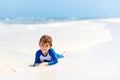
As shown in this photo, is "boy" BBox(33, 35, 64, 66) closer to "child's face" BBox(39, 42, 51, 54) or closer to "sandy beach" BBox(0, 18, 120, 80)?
"child's face" BBox(39, 42, 51, 54)

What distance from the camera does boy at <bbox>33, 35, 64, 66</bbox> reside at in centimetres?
585

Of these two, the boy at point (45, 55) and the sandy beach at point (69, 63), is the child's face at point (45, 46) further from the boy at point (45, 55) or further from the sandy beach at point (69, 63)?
the sandy beach at point (69, 63)

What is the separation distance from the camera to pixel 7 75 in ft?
16.6

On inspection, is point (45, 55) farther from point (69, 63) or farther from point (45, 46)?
point (69, 63)

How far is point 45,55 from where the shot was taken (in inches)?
238

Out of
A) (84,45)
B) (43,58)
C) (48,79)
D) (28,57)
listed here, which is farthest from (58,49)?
(48,79)

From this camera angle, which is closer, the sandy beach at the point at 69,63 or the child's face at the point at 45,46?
the sandy beach at the point at 69,63

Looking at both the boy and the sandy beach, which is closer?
the sandy beach

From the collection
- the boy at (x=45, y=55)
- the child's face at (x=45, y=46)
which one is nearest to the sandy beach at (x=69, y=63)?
the boy at (x=45, y=55)

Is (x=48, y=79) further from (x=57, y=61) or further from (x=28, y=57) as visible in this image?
(x=28, y=57)

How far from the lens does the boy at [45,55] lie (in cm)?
585

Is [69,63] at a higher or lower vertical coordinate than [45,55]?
lower

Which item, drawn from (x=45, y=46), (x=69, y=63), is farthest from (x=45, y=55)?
(x=69, y=63)

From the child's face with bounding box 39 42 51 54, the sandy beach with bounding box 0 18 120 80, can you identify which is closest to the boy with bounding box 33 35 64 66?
the child's face with bounding box 39 42 51 54
